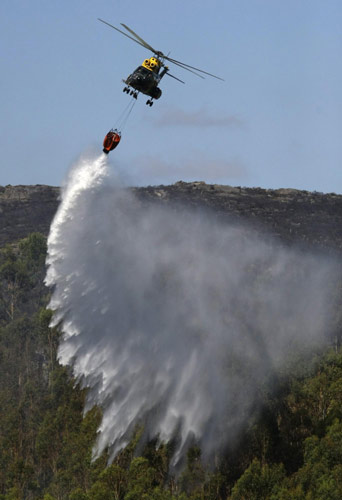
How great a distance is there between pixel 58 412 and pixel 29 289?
67.3 metres

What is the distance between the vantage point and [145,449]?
88.1 metres

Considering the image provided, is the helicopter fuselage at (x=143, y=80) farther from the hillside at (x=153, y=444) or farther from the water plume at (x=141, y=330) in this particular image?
the hillside at (x=153, y=444)

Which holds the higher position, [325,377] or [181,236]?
[181,236]

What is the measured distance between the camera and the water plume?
81250mm

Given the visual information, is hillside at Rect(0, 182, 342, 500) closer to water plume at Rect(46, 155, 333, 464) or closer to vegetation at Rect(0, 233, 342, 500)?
vegetation at Rect(0, 233, 342, 500)

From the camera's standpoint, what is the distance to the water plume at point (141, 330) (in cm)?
8125

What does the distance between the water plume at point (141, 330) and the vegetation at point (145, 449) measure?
9.46ft

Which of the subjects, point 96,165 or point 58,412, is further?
point 58,412

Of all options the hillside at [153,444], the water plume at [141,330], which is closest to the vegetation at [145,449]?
the hillside at [153,444]

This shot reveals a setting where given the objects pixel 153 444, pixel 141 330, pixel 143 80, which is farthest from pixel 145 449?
pixel 143 80

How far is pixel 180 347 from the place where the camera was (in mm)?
87562

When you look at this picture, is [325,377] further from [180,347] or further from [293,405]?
[180,347]

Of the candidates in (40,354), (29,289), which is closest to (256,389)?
(40,354)

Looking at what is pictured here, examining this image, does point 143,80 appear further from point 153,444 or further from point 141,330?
point 153,444
